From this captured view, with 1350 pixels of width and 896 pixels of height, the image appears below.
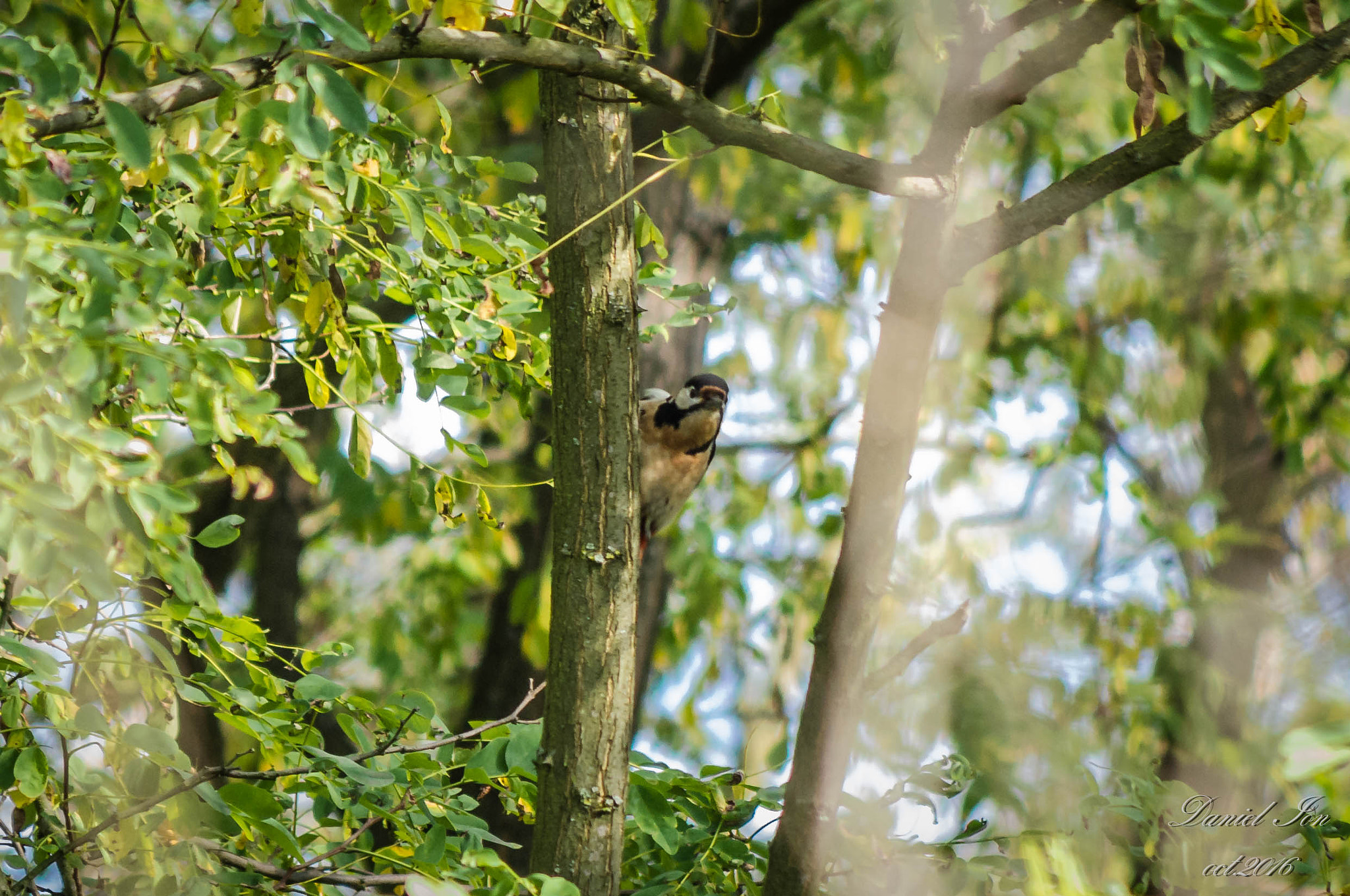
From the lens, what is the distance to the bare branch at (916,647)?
5.68 feet

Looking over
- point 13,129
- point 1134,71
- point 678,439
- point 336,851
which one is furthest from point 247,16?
point 678,439

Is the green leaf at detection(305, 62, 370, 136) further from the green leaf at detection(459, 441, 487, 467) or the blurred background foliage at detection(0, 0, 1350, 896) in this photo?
the green leaf at detection(459, 441, 487, 467)

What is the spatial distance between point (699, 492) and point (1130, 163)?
4.03 meters

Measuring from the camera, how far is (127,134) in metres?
1.22

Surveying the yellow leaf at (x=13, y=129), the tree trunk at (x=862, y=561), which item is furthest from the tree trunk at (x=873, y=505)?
the yellow leaf at (x=13, y=129)

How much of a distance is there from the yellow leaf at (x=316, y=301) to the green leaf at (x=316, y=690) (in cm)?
57

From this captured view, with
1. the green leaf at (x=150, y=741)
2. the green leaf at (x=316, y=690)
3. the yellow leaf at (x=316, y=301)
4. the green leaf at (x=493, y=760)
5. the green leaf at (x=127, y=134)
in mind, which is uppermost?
the green leaf at (x=127, y=134)

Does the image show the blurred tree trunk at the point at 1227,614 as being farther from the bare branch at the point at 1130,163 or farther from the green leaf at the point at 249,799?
the green leaf at the point at 249,799

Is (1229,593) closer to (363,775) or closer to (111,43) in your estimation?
(363,775)

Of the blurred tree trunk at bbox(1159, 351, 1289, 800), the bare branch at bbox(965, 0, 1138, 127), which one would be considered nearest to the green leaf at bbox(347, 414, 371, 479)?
the bare branch at bbox(965, 0, 1138, 127)

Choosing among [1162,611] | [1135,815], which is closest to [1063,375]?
[1162,611]

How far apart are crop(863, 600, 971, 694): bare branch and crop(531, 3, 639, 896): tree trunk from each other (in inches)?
16.1

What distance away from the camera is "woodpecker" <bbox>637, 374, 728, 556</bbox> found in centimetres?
342

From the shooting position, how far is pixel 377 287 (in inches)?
81.1
